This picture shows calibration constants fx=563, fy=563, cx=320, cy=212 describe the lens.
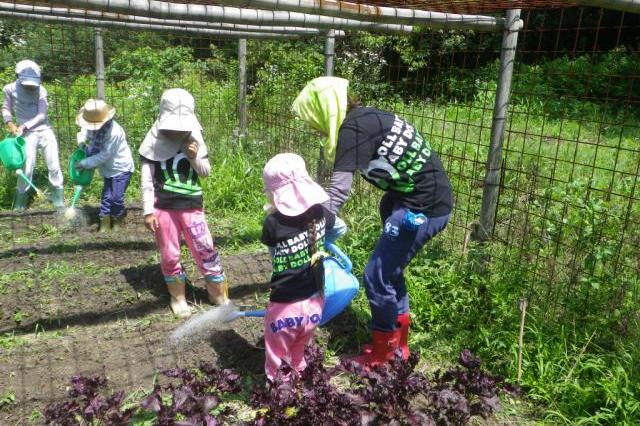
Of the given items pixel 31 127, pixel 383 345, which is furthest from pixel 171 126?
pixel 31 127

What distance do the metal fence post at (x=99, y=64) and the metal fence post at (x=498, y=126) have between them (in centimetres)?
470

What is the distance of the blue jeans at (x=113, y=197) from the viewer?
5.71 m

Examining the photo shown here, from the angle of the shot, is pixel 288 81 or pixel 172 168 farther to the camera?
pixel 288 81

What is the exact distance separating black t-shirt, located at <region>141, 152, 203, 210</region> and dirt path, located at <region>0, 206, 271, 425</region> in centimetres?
80

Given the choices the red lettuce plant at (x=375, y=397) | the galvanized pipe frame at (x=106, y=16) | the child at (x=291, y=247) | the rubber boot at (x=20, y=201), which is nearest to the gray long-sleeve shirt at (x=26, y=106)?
the rubber boot at (x=20, y=201)

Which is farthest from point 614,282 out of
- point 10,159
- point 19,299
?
point 10,159

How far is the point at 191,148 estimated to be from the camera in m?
3.65

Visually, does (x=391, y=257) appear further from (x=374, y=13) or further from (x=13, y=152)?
(x=13, y=152)

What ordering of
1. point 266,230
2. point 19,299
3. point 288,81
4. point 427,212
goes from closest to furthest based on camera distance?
point 266,230 < point 427,212 < point 19,299 < point 288,81

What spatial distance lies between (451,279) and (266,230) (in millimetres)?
1606

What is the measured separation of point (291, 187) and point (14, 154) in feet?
15.4

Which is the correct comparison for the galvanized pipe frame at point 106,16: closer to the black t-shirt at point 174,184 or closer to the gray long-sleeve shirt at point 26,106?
the black t-shirt at point 174,184

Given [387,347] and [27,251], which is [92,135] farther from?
Answer: [387,347]

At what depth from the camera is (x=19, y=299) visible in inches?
156
